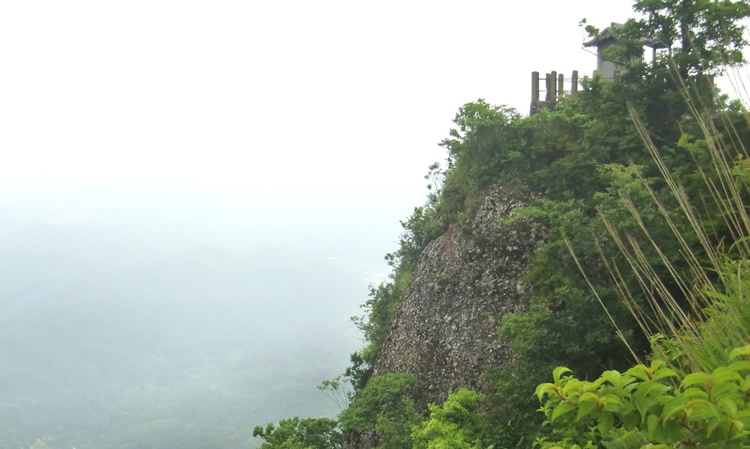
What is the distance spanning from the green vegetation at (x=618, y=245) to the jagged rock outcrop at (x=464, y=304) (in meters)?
0.50

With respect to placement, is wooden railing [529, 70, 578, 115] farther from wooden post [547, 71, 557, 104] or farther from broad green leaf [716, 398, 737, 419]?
broad green leaf [716, 398, 737, 419]

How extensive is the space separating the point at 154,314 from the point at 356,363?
16572 cm

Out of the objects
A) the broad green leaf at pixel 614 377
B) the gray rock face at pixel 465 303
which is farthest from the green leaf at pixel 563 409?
the gray rock face at pixel 465 303

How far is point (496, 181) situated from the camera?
42.7ft

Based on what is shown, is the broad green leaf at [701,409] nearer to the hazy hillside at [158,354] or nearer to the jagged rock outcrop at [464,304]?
the jagged rock outcrop at [464,304]

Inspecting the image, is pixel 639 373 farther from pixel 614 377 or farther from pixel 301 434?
pixel 301 434

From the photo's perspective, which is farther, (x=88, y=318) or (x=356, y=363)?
(x=88, y=318)

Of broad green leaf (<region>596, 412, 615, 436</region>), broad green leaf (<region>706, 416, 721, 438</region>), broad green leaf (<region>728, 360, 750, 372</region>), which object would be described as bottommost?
broad green leaf (<region>706, 416, 721, 438</region>)

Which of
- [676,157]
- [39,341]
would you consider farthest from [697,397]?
[39,341]

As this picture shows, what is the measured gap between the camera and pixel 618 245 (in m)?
3.44

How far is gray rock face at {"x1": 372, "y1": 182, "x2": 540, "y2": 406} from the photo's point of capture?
1109 centimetres

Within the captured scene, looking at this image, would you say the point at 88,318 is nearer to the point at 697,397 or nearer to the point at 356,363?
the point at 356,363

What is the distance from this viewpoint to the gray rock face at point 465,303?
11094mm

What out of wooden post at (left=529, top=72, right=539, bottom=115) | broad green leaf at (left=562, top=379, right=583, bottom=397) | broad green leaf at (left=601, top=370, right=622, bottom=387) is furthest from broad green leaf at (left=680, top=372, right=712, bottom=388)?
wooden post at (left=529, top=72, right=539, bottom=115)
